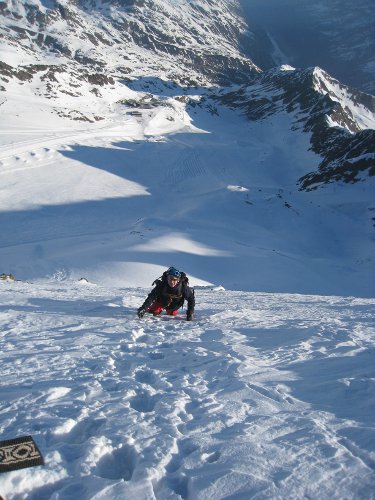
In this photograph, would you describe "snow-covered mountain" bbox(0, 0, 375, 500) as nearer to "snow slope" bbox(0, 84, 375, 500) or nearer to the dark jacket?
"snow slope" bbox(0, 84, 375, 500)

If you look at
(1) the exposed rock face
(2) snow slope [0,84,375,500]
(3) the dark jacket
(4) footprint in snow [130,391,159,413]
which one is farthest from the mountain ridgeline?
(4) footprint in snow [130,391,159,413]

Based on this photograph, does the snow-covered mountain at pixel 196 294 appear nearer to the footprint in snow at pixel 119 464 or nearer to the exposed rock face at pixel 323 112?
the footprint in snow at pixel 119 464

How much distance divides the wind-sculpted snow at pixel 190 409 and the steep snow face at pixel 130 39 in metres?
78.5

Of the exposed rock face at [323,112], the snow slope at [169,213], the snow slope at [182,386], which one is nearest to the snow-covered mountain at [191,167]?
the snow slope at [169,213]

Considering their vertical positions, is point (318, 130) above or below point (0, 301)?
above

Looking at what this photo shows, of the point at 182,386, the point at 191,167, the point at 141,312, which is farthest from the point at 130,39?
the point at 182,386

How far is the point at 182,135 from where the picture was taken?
182 ft

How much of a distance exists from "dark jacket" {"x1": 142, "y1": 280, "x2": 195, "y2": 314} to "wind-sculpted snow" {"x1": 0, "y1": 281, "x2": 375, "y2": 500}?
0.78m

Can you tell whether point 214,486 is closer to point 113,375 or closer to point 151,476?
point 151,476

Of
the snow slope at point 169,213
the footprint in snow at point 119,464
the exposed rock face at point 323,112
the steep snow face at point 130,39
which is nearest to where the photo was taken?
the footprint in snow at point 119,464

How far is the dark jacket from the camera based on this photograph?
7227mm

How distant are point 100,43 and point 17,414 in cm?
13673

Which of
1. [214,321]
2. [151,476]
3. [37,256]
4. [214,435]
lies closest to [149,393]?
[214,435]

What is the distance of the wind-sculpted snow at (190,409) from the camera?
2.53 meters
